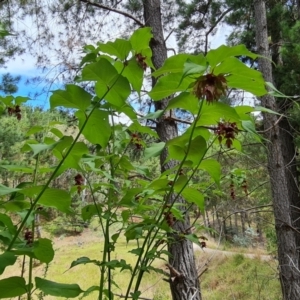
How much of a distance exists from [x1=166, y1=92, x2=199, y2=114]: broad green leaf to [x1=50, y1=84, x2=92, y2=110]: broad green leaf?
0.35 ft

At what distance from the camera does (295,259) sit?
10.0 ft

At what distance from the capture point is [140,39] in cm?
48

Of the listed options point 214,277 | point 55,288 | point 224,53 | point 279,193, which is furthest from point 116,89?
point 214,277

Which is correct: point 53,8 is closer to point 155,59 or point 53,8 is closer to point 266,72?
point 155,59

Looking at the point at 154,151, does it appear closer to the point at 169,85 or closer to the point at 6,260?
the point at 169,85

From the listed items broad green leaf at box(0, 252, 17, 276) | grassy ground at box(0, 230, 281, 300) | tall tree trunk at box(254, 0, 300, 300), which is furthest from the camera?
grassy ground at box(0, 230, 281, 300)

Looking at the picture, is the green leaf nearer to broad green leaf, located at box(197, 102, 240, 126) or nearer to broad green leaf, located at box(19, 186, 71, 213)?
broad green leaf, located at box(19, 186, 71, 213)

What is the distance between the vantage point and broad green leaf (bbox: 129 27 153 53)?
0.47m

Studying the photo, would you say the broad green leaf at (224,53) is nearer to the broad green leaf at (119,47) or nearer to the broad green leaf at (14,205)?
the broad green leaf at (119,47)

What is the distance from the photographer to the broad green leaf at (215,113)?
403 millimetres

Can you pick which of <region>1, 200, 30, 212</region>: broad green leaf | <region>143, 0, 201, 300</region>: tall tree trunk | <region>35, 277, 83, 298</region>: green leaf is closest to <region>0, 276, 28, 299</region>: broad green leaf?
<region>35, 277, 83, 298</region>: green leaf

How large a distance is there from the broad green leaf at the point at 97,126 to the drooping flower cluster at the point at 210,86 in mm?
137

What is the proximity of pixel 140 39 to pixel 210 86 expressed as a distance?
165mm

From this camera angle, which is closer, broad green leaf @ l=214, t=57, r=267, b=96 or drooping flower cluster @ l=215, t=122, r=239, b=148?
broad green leaf @ l=214, t=57, r=267, b=96
